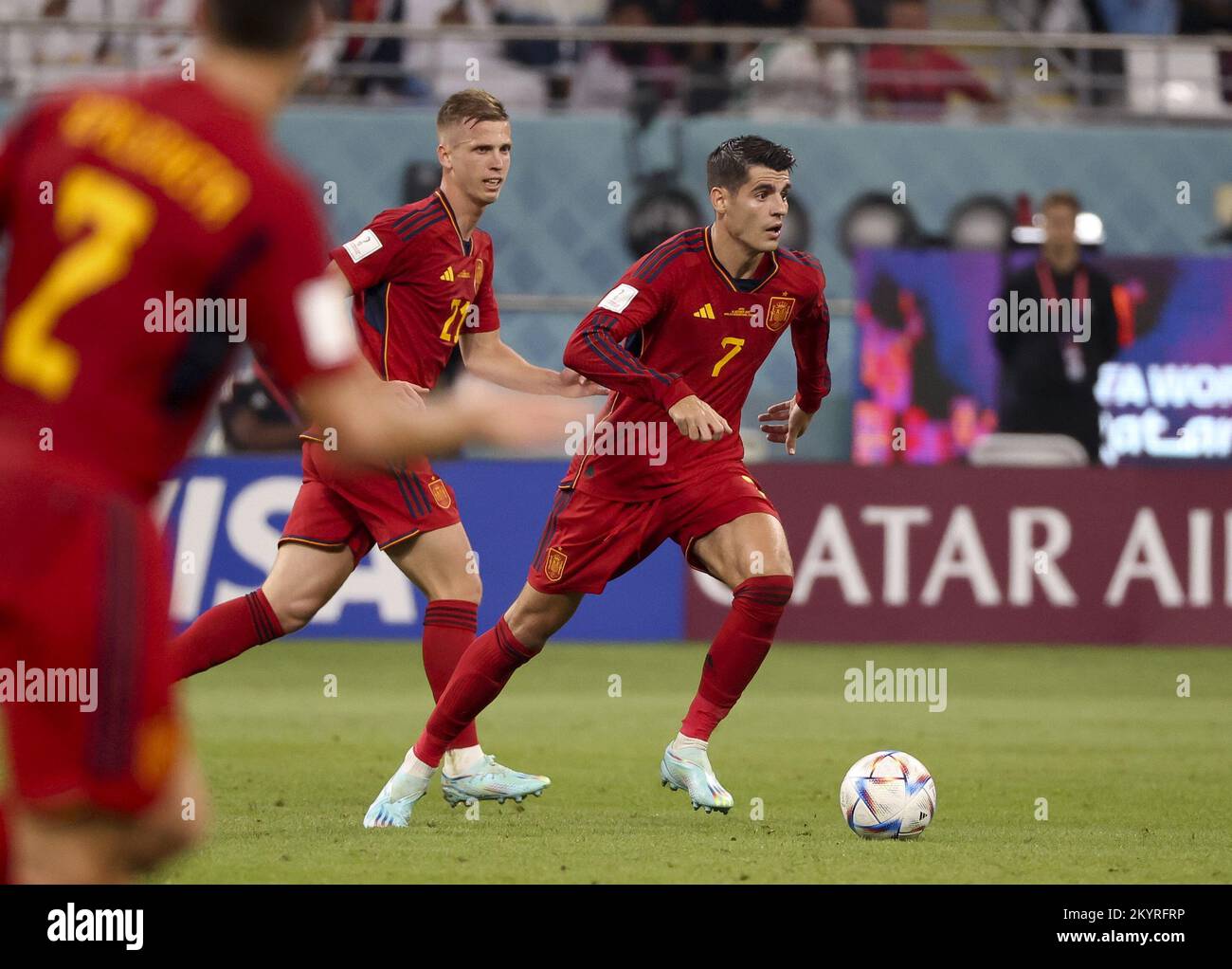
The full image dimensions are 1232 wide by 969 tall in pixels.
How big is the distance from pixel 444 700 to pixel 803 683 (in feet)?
16.4

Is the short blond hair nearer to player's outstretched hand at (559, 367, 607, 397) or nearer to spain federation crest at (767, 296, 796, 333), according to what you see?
player's outstretched hand at (559, 367, 607, 397)

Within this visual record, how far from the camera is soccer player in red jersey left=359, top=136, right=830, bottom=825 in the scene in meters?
6.66

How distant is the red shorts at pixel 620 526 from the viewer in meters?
6.81

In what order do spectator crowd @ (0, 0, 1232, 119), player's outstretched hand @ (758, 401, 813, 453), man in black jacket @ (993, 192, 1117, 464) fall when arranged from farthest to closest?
1. spectator crowd @ (0, 0, 1232, 119)
2. man in black jacket @ (993, 192, 1117, 464)
3. player's outstretched hand @ (758, 401, 813, 453)

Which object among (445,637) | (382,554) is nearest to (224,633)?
(445,637)

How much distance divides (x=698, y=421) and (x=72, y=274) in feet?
12.0

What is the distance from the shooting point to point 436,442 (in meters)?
3.04

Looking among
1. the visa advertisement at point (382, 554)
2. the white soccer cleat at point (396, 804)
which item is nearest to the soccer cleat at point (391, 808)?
the white soccer cleat at point (396, 804)

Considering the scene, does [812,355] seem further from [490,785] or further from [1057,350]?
[1057,350]

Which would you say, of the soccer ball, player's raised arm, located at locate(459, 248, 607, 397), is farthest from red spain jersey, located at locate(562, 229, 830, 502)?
the soccer ball

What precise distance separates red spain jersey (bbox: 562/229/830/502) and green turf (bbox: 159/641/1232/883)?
121cm

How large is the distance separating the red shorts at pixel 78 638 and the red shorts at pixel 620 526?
12.6 ft

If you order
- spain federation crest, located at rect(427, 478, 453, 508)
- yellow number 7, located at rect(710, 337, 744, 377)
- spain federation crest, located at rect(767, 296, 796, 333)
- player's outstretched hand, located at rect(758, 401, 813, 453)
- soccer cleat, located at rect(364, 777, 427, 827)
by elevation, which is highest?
spain federation crest, located at rect(767, 296, 796, 333)

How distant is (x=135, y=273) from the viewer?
2.96 meters
